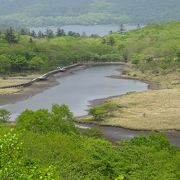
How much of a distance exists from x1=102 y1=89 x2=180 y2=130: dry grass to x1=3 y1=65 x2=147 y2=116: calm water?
6.46 m

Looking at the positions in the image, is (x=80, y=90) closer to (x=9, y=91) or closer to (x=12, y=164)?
(x=9, y=91)

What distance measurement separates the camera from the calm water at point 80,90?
257 ft

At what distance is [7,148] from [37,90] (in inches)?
3111

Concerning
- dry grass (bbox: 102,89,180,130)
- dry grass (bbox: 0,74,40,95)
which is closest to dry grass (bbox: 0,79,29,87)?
dry grass (bbox: 0,74,40,95)

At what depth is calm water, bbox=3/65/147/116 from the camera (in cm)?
7838

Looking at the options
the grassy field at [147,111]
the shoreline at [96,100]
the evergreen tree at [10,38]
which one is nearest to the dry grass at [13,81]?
the shoreline at [96,100]

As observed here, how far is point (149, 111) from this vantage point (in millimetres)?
70188

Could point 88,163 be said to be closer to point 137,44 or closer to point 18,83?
point 18,83

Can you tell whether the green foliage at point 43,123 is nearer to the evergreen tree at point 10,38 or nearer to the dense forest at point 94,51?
the dense forest at point 94,51

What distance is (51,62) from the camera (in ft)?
427

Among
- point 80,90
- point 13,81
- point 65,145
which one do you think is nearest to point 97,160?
point 65,145

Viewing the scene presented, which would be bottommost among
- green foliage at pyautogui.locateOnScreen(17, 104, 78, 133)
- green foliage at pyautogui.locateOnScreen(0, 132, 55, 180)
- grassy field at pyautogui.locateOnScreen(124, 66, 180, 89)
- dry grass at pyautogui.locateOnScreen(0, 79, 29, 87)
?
grassy field at pyautogui.locateOnScreen(124, 66, 180, 89)

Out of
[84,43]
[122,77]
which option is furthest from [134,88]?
[84,43]

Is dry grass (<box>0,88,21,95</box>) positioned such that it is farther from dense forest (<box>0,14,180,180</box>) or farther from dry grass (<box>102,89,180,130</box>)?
dense forest (<box>0,14,180,180</box>)
